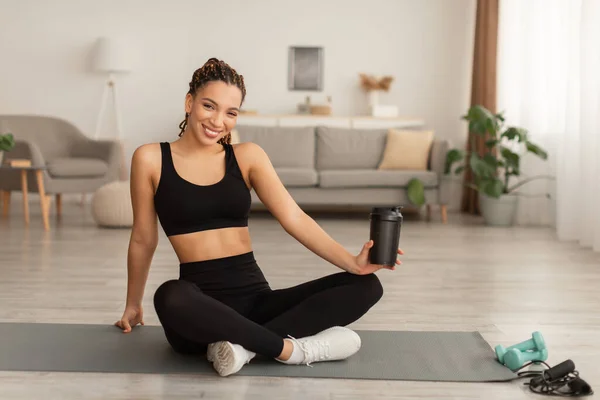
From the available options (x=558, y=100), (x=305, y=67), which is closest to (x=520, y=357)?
(x=558, y=100)

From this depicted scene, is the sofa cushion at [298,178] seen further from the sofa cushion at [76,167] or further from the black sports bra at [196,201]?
the black sports bra at [196,201]

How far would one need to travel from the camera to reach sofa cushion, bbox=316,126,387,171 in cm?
726

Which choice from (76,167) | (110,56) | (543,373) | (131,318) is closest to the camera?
(543,373)

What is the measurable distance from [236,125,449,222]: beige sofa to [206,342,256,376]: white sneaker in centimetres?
444

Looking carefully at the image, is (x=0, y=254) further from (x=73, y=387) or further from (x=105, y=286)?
(x=73, y=387)

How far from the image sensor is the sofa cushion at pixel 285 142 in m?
7.20

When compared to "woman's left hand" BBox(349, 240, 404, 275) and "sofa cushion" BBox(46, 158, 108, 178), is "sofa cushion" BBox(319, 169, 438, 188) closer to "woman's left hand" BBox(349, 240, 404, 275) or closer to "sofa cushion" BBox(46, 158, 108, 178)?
"sofa cushion" BBox(46, 158, 108, 178)

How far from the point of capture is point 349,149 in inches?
287

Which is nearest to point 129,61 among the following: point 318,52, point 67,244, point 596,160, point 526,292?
point 318,52

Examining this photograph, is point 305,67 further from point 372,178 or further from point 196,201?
point 196,201

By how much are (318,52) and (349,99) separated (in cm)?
54

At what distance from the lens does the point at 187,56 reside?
8273 millimetres

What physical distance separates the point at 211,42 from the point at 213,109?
610cm

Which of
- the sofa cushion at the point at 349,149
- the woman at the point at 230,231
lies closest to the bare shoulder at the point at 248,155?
the woman at the point at 230,231
